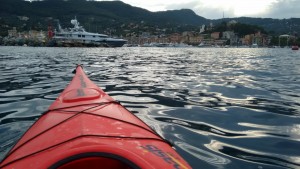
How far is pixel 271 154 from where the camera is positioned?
428cm

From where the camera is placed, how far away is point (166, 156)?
2.39m

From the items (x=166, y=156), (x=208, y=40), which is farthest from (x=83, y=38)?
(x=166, y=156)

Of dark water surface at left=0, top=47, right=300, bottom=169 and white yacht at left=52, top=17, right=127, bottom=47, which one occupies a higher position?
white yacht at left=52, top=17, right=127, bottom=47

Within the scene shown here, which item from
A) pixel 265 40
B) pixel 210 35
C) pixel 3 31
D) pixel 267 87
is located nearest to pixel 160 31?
pixel 210 35

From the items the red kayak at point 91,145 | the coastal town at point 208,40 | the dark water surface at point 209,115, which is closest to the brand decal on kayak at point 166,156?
the red kayak at point 91,145

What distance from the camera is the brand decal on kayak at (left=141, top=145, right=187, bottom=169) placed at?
229 centimetres

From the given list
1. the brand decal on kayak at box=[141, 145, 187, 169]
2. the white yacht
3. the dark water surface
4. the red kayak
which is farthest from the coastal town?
the brand decal on kayak at box=[141, 145, 187, 169]

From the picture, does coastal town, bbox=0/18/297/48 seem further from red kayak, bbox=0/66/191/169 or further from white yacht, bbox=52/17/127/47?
red kayak, bbox=0/66/191/169

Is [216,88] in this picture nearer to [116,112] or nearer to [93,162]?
[116,112]

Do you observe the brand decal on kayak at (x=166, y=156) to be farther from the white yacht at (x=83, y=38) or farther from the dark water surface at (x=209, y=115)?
the white yacht at (x=83, y=38)

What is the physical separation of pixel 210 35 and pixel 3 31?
119 metres

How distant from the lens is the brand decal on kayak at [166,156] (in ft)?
7.50

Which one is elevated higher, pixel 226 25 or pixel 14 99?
pixel 226 25

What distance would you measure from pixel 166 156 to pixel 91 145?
656mm
